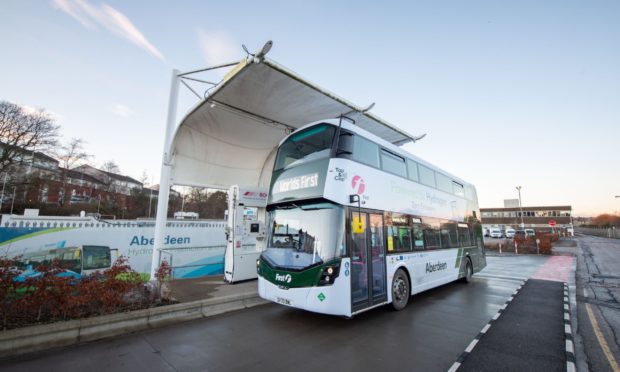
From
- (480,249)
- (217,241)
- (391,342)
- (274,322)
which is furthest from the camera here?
(217,241)

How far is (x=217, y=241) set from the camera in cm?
1403

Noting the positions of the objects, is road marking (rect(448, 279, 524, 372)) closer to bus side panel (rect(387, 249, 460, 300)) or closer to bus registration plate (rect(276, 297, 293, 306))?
bus side panel (rect(387, 249, 460, 300))

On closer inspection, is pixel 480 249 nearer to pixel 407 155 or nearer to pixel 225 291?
pixel 407 155

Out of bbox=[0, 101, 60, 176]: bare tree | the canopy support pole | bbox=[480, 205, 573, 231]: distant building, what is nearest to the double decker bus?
the canopy support pole

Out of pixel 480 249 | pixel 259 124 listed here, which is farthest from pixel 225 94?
pixel 480 249

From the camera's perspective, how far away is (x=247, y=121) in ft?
34.4

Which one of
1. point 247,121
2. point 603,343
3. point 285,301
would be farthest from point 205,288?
point 603,343

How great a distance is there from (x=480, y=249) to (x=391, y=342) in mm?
10337

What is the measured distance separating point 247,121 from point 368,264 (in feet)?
23.9

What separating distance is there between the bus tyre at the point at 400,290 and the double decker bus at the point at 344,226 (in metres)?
0.02

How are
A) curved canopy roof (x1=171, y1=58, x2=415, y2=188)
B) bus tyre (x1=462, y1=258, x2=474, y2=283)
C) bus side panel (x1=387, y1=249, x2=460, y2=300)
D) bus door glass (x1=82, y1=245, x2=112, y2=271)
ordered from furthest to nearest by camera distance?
bus tyre (x1=462, y1=258, x2=474, y2=283) < bus door glass (x1=82, y1=245, x2=112, y2=271) < curved canopy roof (x1=171, y1=58, x2=415, y2=188) < bus side panel (x1=387, y1=249, x2=460, y2=300)

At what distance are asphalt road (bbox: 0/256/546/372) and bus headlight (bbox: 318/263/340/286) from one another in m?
1.09

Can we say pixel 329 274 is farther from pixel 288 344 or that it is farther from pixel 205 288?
pixel 205 288

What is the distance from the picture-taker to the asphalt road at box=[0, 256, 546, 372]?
4047 millimetres
